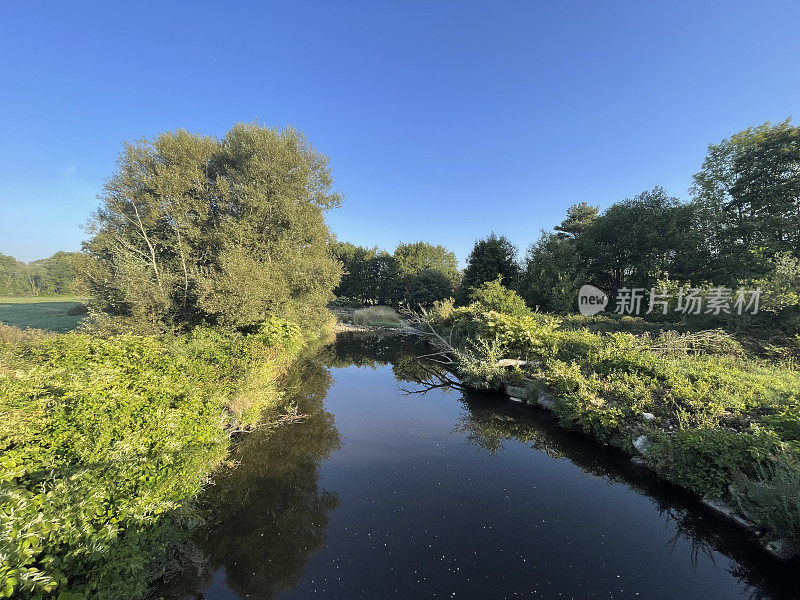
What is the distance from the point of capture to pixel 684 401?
24.7 feet

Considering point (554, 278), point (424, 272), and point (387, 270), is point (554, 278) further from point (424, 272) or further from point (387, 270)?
point (387, 270)

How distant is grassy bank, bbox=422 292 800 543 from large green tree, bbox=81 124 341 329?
10076 mm

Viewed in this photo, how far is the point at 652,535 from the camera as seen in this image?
5.27 m

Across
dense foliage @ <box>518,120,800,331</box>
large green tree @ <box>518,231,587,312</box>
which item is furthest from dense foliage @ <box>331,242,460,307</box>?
dense foliage @ <box>518,120,800,331</box>

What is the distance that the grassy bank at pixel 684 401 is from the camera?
5.11 metres

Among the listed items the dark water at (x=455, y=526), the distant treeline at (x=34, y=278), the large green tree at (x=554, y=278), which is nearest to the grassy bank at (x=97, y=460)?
the dark water at (x=455, y=526)

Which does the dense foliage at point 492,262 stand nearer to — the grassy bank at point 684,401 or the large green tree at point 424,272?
the large green tree at point 424,272

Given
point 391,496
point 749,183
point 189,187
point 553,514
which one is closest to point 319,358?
point 189,187

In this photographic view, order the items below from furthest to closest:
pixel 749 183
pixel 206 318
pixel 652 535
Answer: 1. pixel 749 183
2. pixel 206 318
3. pixel 652 535

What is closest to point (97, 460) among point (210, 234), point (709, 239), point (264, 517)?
point (264, 517)

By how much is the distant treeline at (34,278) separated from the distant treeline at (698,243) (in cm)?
7208

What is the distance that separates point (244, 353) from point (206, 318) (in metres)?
5.51

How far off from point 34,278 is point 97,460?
8579cm

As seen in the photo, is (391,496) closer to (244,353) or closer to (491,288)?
(244,353)
